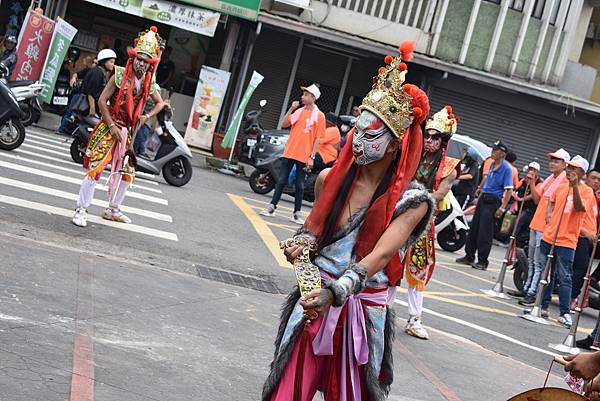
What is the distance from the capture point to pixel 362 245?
4621mm

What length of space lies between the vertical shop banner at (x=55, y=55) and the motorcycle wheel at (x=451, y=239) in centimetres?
869

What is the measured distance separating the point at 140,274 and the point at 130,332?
2062 millimetres

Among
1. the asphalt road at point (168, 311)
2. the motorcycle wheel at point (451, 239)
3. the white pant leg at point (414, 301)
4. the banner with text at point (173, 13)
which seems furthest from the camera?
the banner with text at point (173, 13)

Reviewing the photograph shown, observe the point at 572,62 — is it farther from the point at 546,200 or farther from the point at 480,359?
the point at 480,359

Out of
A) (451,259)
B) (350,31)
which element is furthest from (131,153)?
(350,31)

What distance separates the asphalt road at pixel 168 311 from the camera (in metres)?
5.95

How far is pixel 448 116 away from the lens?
8.72m

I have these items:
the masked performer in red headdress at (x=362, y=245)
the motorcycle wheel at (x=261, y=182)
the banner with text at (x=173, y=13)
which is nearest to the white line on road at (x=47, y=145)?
the motorcycle wheel at (x=261, y=182)

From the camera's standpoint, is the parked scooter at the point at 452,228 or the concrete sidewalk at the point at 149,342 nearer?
the concrete sidewalk at the point at 149,342

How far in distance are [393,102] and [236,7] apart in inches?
766

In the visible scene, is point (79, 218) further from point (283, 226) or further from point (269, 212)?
point (269, 212)

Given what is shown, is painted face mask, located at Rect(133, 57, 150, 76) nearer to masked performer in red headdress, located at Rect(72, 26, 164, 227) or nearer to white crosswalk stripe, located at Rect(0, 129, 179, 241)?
masked performer in red headdress, located at Rect(72, 26, 164, 227)

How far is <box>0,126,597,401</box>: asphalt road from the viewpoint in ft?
19.5

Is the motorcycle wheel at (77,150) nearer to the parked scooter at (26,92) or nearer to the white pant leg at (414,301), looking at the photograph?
the parked scooter at (26,92)
